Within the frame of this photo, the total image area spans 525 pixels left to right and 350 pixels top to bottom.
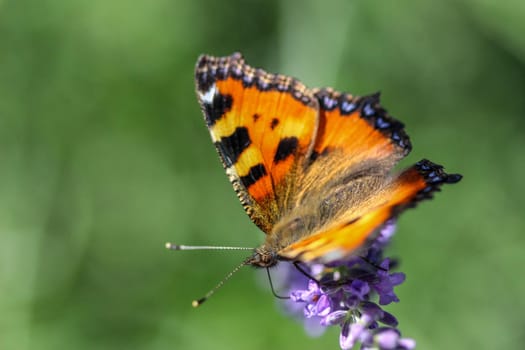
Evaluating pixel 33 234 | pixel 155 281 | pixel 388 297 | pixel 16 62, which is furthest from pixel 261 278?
pixel 16 62

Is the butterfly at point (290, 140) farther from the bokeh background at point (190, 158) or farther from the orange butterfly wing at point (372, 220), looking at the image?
the bokeh background at point (190, 158)

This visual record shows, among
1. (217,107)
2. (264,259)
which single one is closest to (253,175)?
(217,107)

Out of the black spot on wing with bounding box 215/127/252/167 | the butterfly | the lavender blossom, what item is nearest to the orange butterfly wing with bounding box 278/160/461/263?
the lavender blossom

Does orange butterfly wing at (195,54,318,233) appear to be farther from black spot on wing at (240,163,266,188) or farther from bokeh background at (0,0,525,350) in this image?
bokeh background at (0,0,525,350)

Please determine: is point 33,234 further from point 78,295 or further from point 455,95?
point 455,95

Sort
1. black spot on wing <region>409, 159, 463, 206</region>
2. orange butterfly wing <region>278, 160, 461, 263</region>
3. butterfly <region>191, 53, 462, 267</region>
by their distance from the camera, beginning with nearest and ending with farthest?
orange butterfly wing <region>278, 160, 461, 263</region> < black spot on wing <region>409, 159, 463, 206</region> < butterfly <region>191, 53, 462, 267</region>

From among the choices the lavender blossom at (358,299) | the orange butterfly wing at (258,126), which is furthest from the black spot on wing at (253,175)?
the lavender blossom at (358,299)
